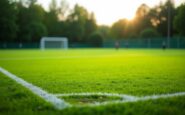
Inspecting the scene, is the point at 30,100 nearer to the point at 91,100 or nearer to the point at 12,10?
the point at 91,100

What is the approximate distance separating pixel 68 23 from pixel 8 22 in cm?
2016

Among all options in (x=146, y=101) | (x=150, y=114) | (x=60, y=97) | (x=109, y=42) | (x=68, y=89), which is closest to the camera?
(x=150, y=114)

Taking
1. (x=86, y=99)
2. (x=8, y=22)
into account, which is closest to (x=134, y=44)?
(x=8, y=22)

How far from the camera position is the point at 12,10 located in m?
59.8

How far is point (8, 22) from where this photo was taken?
59562 millimetres

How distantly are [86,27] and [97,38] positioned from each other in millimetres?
14138

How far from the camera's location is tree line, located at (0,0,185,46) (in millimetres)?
59906

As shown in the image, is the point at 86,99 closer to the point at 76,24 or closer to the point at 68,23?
the point at 76,24

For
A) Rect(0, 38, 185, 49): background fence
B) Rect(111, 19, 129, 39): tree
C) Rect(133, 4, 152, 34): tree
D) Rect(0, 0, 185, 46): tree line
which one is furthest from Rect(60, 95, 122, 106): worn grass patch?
Rect(111, 19, 129, 39): tree

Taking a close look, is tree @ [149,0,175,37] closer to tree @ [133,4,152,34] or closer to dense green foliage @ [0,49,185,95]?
tree @ [133,4,152,34]

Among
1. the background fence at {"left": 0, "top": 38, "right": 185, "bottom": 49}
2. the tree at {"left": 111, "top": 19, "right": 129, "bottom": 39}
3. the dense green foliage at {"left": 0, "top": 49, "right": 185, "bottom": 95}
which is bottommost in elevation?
the dense green foliage at {"left": 0, "top": 49, "right": 185, "bottom": 95}

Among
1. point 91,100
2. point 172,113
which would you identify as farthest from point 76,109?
point 172,113

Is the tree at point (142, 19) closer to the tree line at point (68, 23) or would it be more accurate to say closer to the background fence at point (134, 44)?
the tree line at point (68, 23)

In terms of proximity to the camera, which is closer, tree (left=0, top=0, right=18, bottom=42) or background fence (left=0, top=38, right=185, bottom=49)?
background fence (left=0, top=38, right=185, bottom=49)
